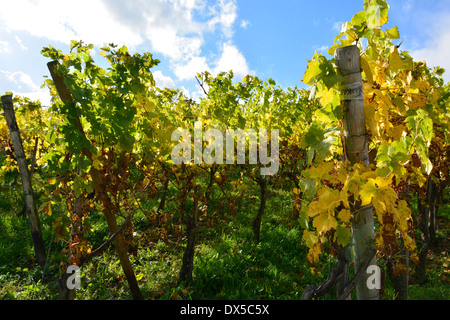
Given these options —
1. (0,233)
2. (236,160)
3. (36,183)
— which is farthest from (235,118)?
(36,183)

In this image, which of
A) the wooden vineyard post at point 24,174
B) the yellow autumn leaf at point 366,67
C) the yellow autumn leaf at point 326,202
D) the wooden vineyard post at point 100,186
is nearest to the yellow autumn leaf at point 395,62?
the yellow autumn leaf at point 366,67

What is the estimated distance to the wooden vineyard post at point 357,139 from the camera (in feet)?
4.35

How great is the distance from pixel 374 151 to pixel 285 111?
3552mm

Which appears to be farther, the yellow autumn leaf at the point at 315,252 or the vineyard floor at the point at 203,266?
the vineyard floor at the point at 203,266

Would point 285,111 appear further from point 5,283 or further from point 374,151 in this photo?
point 5,283

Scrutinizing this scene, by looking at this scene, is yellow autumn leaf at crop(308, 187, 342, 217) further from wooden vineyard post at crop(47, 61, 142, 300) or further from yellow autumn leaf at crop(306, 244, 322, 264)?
wooden vineyard post at crop(47, 61, 142, 300)

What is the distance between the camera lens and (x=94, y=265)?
3.77m

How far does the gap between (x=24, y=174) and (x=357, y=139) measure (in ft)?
13.9

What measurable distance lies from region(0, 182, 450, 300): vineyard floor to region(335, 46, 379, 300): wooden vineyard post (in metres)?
1.48

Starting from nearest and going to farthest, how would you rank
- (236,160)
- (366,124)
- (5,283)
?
(366,124) < (5,283) < (236,160)

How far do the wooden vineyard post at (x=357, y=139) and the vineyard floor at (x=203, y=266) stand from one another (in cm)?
148

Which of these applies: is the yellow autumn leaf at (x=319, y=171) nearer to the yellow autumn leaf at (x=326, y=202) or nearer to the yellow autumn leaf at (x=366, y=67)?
the yellow autumn leaf at (x=326, y=202)
